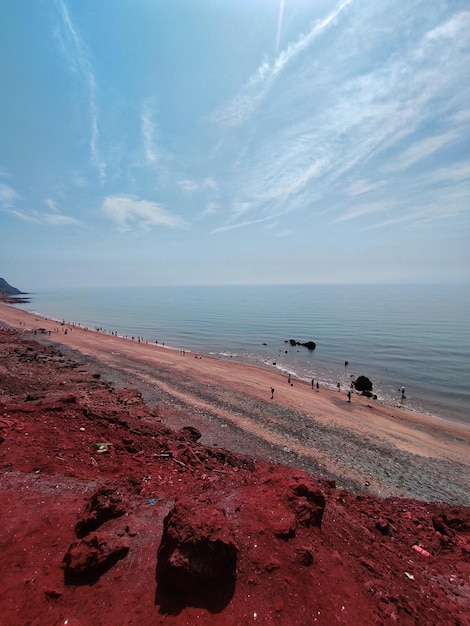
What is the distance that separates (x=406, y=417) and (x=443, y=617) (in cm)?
2180

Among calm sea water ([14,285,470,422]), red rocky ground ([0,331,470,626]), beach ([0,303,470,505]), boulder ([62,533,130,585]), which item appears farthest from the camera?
calm sea water ([14,285,470,422])

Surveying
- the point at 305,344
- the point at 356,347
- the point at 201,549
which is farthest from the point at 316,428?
the point at 356,347

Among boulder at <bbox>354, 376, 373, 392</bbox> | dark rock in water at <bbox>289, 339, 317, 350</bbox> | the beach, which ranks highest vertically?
dark rock in water at <bbox>289, 339, 317, 350</bbox>

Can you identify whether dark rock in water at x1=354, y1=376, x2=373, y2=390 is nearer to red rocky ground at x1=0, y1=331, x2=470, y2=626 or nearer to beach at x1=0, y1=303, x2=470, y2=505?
beach at x1=0, y1=303, x2=470, y2=505

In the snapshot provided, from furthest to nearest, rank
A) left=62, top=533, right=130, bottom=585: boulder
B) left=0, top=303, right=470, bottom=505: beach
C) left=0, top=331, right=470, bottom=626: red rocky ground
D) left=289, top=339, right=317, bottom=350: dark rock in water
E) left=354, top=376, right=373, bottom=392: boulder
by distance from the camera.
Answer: left=289, top=339, right=317, bottom=350: dark rock in water → left=354, top=376, right=373, bottom=392: boulder → left=0, top=303, right=470, bottom=505: beach → left=62, top=533, right=130, bottom=585: boulder → left=0, top=331, right=470, bottom=626: red rocky ground

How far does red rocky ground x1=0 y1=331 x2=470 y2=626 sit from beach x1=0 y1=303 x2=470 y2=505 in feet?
16.0

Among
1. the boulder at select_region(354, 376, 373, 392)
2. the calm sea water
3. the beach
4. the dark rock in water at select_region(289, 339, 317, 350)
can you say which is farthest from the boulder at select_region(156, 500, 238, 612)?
the dark rock in water at select_region(289, 339, 317, 350)

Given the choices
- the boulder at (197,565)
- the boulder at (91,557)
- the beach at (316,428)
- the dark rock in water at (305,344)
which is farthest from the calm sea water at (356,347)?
the boulder at (91,557)

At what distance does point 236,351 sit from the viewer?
159 ft

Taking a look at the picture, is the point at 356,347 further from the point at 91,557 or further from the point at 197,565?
the point at 91,557

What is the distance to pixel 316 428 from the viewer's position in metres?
20.0

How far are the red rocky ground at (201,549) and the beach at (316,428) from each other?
4862 mm

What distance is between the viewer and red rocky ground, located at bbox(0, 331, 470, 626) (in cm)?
495

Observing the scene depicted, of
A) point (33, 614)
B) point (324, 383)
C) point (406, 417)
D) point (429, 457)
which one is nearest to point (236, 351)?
point (324, 383)
